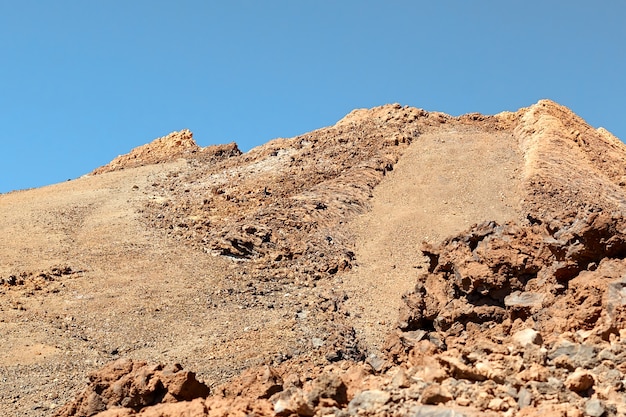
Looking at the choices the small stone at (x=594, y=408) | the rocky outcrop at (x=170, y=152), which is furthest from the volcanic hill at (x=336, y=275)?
the rocky outcrop at (x=170, y=152)

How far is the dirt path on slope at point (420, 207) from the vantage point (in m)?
25.1

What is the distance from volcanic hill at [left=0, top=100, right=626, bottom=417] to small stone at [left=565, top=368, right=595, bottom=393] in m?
0.02

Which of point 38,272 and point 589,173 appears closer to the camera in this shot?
point 38,272

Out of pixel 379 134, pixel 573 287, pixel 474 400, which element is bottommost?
pixel 474 400

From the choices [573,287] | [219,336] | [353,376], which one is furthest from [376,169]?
[353,376]

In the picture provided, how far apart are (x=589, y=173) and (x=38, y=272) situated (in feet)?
63.0

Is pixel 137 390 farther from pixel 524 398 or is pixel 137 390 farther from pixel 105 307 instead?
pixel 105 307

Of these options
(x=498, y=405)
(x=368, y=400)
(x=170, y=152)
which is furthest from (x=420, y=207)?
(x=498, y=405)

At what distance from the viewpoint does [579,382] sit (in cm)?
720

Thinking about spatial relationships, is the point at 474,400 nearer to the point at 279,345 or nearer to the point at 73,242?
the point at 279,345

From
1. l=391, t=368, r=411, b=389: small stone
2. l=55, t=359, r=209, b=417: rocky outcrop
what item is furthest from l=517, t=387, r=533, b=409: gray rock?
l=55, t=359, r=209, b=417: rocky outcrop

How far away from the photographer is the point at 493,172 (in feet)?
112

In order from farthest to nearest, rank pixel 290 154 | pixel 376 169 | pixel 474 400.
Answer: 1. pixel 290 154
2. pixel 376 169
3. pixel 474 400

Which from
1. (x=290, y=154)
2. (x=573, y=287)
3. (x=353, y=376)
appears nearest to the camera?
(x=353, y=376)
